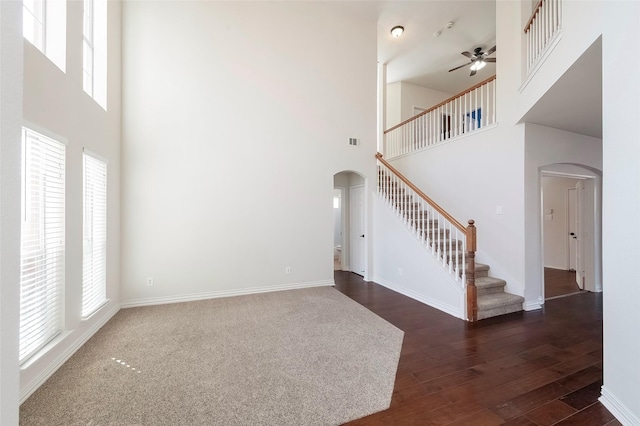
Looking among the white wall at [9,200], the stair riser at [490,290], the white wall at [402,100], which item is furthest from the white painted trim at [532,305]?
the white wall at [402,100]

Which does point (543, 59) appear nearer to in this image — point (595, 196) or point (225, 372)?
point (595, 196)

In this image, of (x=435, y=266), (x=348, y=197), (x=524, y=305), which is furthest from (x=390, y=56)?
(x=524, y=305)

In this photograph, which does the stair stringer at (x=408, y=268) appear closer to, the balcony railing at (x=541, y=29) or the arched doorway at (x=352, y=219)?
the arched doorway at (x=352, y=219)

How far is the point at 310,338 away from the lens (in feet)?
9.73

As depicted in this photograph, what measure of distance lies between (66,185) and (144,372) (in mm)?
1928

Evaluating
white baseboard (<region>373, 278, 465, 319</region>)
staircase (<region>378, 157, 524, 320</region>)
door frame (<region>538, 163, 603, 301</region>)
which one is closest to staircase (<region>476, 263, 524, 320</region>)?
staircase (<region>378, 157, 524, 320</region>)

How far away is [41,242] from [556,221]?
9.63 metres

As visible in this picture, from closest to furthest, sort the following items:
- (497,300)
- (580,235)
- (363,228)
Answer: (497,300) → (580,235) → (363,228)

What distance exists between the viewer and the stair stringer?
3.75 metres

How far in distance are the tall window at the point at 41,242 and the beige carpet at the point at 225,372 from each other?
0.45 meters

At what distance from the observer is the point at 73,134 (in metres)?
2.70

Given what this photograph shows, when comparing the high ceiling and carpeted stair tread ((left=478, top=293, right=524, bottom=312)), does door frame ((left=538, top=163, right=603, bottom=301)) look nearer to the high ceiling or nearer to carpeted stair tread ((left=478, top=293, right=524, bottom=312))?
carpeted stair tread ((left=478, top=293, right=524, bottom=312))

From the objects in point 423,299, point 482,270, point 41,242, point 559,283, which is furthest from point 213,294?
point 559,283

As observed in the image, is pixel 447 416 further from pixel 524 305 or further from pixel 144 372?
pixel 524 305
